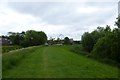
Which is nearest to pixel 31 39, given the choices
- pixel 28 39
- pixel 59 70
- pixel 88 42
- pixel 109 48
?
pixel 28 39

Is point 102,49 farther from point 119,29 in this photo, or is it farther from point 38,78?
point 38,78

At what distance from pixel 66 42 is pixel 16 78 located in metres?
133

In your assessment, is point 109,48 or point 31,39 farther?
point 31,39

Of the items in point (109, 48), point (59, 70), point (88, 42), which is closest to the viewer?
point (59, 70)

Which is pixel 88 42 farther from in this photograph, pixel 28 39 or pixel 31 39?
pixel 31 39

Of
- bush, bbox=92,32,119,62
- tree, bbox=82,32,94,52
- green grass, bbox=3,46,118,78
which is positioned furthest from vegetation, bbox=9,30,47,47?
green grass, bbox=3,46,118,78

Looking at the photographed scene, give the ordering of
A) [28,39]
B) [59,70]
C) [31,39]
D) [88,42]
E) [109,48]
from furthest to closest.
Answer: [31,39] < [28,39] < [88,42] < [109,48] < [59,70]

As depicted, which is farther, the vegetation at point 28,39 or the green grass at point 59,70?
the vegetation at point 28,39

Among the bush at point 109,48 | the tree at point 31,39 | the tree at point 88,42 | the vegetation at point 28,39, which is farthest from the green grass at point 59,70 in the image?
the vegetation at point 28,39

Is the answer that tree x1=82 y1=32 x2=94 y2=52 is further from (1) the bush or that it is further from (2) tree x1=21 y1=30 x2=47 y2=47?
(2) tree x1=21 y1=30 x2=47 y2=47

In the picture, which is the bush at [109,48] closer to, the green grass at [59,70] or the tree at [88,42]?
the green grass at [59,70]

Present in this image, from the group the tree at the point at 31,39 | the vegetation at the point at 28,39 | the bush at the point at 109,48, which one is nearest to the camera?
the bush at the point at 109,48

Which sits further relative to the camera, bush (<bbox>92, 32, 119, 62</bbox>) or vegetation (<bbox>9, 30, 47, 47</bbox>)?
vegetation (<bbox>9, 30, 47, 47</bbox>)

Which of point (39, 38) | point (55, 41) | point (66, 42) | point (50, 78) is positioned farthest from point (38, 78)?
point (55, 41)
